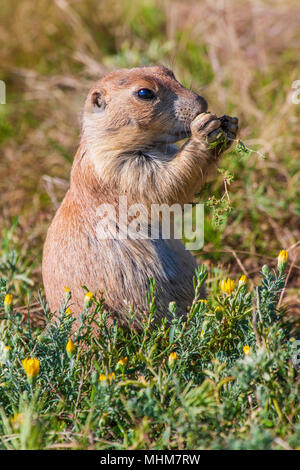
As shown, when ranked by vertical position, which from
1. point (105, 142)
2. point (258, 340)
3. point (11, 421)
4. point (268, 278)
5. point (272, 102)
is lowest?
point (11, 421)

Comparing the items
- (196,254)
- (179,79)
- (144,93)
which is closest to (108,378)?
(144,93)

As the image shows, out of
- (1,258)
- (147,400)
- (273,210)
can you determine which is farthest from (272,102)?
(147,400)

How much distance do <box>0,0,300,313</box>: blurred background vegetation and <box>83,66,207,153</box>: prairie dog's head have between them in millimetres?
577

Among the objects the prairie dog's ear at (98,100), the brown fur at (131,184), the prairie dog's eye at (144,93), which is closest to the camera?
the brown fur at (131,184)

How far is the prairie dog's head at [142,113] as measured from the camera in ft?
10.6

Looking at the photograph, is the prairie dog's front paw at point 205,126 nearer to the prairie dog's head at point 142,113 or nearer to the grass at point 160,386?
the prairie dog's head at point 142,113

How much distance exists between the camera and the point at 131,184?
317 centimetres

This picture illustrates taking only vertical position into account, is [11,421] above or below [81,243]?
below

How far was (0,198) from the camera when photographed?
17.2ft

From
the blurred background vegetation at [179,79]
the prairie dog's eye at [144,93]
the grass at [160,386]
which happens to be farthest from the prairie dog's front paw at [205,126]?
the grass at [160,386]

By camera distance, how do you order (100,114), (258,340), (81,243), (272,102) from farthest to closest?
(272,102)
(100,114)
(81,243)
(258,340)

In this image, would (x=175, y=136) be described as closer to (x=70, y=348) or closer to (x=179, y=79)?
(x=70, y=348)

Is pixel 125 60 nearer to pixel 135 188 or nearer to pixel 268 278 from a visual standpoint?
pixel 135 188

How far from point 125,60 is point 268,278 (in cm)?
385
